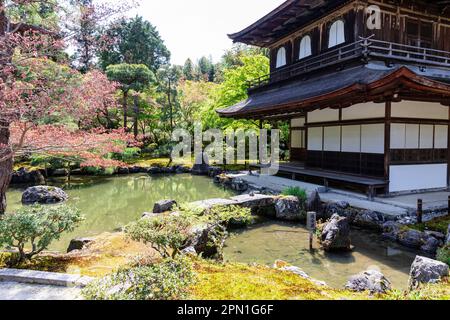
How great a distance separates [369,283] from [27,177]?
700 inches

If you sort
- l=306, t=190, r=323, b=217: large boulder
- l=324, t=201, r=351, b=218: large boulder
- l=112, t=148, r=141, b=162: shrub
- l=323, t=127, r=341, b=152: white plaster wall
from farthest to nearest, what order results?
l=112, t=148, r=141, b=162: shrub → l=323, t=127, r=341, b=152: white plaster wall → l=306, t=190, r=323, b=217: large boulder → l=324, t=201, r=351, b=218: large boulder

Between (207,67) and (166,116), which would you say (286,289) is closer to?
(166,116)

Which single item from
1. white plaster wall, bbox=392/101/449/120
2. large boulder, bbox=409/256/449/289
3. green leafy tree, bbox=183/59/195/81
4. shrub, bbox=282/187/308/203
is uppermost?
green leafy tree, bbox=183/59/195/81

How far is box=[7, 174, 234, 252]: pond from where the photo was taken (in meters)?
9.29

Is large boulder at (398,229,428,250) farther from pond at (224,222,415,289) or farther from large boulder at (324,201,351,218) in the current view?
large boulder at (324,201,351,218)

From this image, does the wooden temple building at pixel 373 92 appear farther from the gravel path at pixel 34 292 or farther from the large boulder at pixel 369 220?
the gravel path at pixel 34 292

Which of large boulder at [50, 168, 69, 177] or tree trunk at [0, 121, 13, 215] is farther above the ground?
tree trunk at [0, 121, 13, 215]

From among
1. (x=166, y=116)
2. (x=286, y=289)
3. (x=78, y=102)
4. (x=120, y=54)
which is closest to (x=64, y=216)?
(x=78, y=102)

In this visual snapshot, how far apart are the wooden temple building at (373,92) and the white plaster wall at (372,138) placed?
3 cm

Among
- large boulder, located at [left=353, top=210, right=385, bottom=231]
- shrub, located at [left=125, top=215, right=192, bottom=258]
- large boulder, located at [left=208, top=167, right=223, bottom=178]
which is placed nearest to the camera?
shrub, located at [left=125, top=215, right=192, bottom=258]

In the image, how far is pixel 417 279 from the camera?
14.2 feet

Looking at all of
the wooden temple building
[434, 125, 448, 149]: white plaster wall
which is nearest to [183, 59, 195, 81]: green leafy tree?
the wooden temple building

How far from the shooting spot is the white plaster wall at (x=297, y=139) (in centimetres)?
1641

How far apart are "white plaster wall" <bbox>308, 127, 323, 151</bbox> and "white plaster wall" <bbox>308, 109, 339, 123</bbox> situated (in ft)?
1.34
